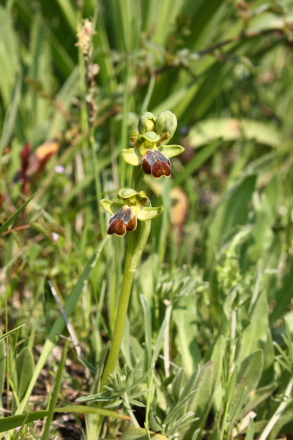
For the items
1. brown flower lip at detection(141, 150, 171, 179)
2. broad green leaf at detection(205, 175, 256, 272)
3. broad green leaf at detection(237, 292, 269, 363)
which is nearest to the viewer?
brown flower lip at detection(141, 150, 171, 179)

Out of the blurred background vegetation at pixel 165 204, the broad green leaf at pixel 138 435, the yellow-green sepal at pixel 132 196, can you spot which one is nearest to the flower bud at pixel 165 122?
the yellow-green sepal at pixel 132 196

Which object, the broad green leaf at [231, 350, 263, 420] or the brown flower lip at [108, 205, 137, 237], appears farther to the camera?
the broad green leaf at [231, 350, 263, 420]

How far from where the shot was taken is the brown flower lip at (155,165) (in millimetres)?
1070

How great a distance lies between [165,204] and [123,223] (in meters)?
0.85

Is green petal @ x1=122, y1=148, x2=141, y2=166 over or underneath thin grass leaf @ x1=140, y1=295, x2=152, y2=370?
over

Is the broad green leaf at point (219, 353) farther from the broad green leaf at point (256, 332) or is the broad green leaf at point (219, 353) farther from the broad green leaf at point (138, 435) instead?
the broad green leaf at point (138, 435)

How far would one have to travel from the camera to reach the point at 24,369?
1432 mm

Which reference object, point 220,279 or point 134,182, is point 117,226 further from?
point 220,279

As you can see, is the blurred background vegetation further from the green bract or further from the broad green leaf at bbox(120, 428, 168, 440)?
the green bract

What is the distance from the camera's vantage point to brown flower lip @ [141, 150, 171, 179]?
1070mm

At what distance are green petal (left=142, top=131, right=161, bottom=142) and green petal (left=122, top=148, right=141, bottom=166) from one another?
5 centimetres

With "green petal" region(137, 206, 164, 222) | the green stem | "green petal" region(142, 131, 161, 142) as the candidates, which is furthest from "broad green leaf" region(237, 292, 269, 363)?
"green petal" region(142, 131, 161, 142)

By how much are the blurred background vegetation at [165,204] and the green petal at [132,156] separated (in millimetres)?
518

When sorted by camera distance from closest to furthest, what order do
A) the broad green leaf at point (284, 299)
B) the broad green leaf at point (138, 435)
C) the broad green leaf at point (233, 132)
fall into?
the broad green leaf at point (138, 435) → the broad green leaf at point (284, 299) → the broad green leaf at point (233, 132)
